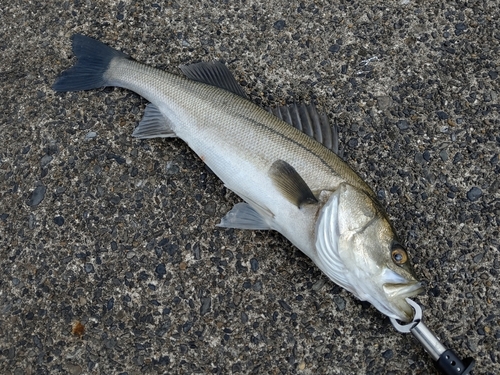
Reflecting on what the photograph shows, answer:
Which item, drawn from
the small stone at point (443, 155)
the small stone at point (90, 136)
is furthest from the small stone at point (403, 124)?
the small stone at point (90, 136)

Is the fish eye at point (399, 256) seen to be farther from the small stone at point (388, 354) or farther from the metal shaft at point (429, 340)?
the small stone at point (388, 354)

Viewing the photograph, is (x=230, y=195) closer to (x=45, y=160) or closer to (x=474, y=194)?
(x=45, y=160)

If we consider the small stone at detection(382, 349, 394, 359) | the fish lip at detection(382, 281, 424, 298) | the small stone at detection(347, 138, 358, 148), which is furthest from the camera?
the small stone at detection(347, 138, 358, 148)

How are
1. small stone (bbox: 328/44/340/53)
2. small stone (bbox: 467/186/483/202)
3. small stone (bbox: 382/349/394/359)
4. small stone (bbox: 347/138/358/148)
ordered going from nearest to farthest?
small stone (bbox: 382/349/394/359) < small stone (bbox: 467/186/483/202) < small stone (bbox: 347/138/358/148) < small stone (bbox: 328/44/340/53)

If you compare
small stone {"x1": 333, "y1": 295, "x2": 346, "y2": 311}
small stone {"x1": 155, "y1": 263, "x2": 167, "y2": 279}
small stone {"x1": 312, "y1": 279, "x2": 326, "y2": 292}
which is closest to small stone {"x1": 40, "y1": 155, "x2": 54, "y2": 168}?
small stone {"x1": 155, "y1": 263, "x2": 167, "y2": 279}

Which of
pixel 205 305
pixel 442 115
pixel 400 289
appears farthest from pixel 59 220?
pixel 442 115

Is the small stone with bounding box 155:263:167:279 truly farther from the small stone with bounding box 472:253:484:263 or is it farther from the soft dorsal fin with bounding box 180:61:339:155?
the small stone with bounding box 472:253:484:263

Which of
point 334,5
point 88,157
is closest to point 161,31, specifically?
point 88,157

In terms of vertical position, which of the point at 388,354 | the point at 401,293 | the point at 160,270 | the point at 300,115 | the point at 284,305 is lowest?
the point at 160,270
